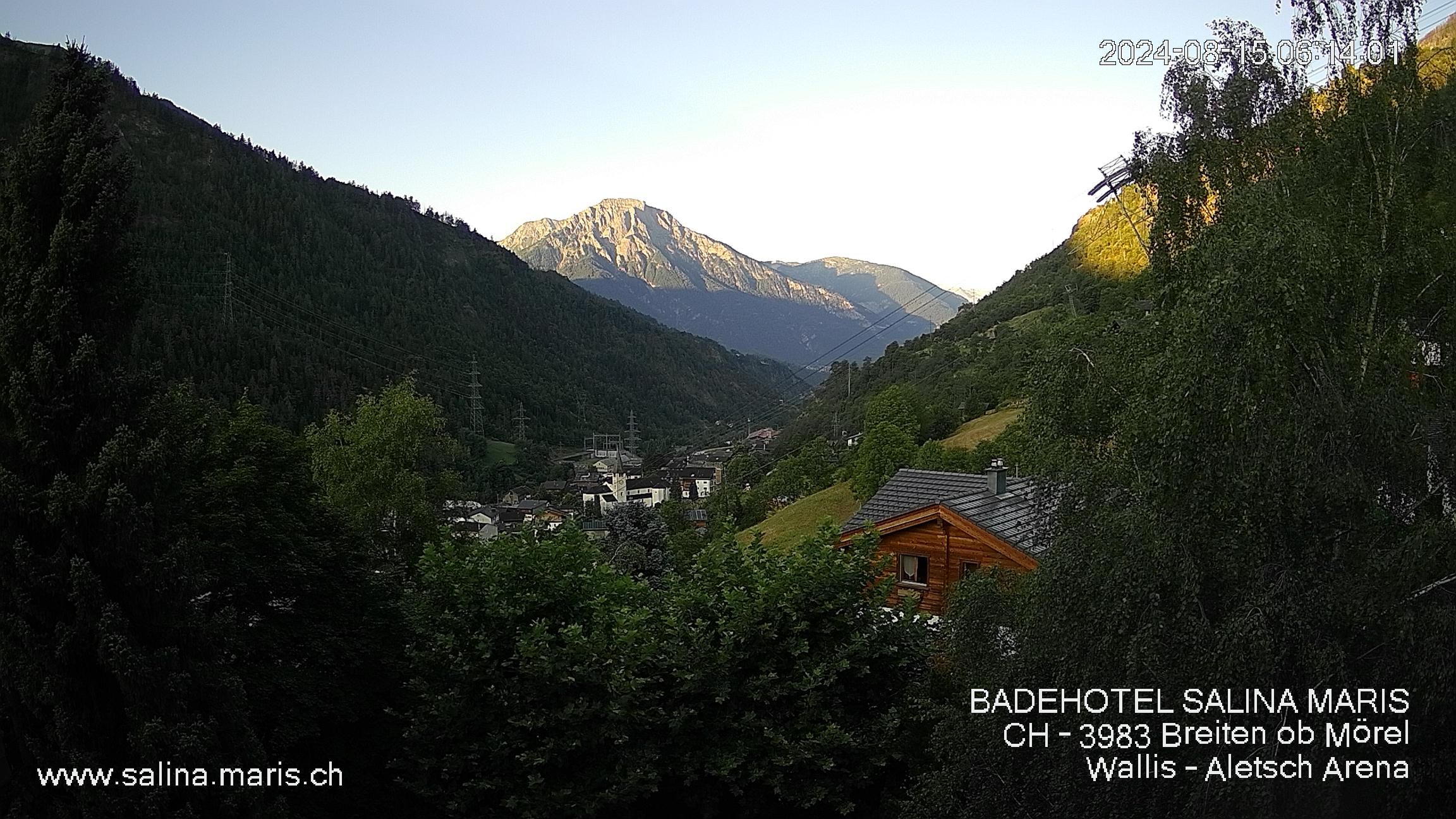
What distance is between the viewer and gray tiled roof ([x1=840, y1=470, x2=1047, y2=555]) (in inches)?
875

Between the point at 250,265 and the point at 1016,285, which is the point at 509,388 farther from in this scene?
the point at 1016,285

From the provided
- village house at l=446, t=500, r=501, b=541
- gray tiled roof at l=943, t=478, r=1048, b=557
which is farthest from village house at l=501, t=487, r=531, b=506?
gray tiled roof at l=943, t=478, r=1048, b=557

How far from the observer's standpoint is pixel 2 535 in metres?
10.6

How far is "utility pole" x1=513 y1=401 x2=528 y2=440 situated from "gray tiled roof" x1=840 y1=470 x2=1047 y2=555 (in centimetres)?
13429

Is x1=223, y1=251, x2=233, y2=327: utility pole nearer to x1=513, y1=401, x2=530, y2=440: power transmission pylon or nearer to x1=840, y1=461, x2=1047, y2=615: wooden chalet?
x1=513, y1=401, x2=530, y2=440: power transmission pylon

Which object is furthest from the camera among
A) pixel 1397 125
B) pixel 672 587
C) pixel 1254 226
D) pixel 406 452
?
pixel 406 452

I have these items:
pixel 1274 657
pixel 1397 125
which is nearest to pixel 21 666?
pixel 1274 657

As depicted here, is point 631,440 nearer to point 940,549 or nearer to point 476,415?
point 476,415

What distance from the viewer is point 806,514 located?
61656mm

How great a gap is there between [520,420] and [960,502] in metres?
150

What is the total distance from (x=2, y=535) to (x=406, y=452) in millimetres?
19359

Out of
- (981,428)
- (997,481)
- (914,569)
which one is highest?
(981,428)
